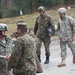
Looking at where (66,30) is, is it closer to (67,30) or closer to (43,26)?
(67,30)

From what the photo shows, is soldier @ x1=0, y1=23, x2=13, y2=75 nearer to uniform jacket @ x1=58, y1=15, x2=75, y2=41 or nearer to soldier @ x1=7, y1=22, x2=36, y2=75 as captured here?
soldier @ x1=7, y1=22, x2=36, y2=75

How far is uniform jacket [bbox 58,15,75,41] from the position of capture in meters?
12.9

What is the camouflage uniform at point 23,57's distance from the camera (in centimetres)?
767

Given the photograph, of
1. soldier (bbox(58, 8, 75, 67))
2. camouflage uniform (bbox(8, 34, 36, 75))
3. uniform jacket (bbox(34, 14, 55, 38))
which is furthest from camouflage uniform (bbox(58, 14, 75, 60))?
camouflage uniform (bbox(8, 34, 36, 75))

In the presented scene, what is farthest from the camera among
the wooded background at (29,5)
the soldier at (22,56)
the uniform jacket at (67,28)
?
the wooded background at (29,5)

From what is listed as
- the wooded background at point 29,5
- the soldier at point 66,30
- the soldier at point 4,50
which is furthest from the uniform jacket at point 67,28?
the wooded background at point 29,5

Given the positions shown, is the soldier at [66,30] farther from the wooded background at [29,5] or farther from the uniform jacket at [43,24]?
the wooded background at [29,5]

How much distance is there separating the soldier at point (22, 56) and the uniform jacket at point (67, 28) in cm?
522

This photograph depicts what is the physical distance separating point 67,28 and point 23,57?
17.7ft

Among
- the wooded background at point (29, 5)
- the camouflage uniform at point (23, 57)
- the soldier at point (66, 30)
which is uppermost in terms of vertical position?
the wooded background at point (29, 5)

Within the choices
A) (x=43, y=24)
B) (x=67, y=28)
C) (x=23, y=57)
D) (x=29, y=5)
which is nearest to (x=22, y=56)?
(x=23, y=57)

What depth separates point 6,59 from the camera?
26.6 feet

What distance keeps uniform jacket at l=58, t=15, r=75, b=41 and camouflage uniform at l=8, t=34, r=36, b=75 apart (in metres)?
5.20

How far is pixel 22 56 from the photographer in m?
7.75
